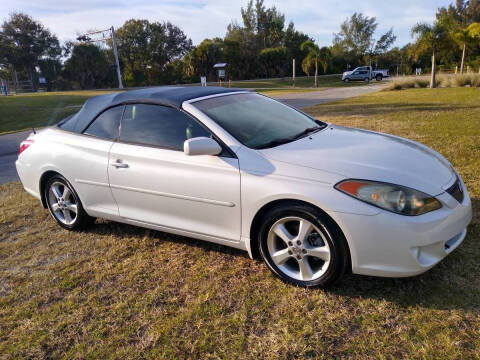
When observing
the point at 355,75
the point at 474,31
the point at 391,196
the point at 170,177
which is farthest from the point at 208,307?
the point at 355,75

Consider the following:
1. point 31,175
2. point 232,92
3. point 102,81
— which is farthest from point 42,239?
point 102,81

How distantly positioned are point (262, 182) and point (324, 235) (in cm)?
60

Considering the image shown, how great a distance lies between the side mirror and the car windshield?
0.24 m

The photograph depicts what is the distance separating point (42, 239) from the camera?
170 inches

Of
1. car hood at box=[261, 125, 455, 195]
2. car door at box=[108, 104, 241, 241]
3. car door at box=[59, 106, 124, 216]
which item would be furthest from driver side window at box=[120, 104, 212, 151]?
car hood at box=[261, 125, 455, 195]

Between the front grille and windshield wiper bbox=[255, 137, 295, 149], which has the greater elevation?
windshield wiper bbox=[255, 137, 295, 149]

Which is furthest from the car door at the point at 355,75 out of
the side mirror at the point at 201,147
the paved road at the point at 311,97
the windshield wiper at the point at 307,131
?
the side mirror at the point at 201,147

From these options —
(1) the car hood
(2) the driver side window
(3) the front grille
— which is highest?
(2) the driver side window

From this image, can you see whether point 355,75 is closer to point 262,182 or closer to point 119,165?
point 119,165

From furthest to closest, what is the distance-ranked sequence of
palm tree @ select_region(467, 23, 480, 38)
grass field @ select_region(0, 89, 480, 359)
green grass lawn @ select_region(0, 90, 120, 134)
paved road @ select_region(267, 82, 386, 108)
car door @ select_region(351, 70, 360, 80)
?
1. car door @ select_region(351, 70, 360, 80)
2. palm tree @ select_region(467, 23, 480, 38)
3. paved road @ select_region(267, 82, 386, 108)
4. green grass lawn @ select_region(0, 90, 120, 134)
5. grass field @ select_region(0, 89, 480, 359)

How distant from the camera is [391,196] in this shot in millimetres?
2631

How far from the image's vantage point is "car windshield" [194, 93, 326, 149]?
10.8 feet

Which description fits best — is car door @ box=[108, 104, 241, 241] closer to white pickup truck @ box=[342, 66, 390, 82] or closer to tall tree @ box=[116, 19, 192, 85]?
white pickup truck @ box=[342, 66, 390, 82]

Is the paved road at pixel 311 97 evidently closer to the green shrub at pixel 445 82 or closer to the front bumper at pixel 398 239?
the green shrub at pixel 445 82
